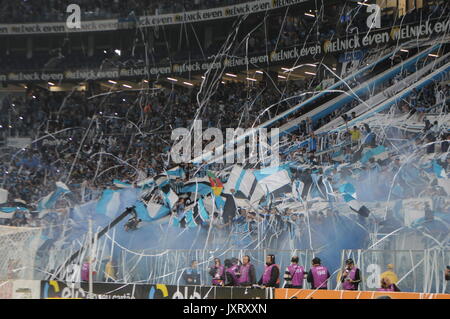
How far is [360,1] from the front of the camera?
1312 cm

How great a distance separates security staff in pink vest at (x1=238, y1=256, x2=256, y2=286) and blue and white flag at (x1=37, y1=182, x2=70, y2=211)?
530cm

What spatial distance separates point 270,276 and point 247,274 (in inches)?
16.8

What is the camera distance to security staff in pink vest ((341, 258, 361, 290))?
9.27m

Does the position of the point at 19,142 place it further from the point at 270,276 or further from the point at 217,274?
the point at 270,276

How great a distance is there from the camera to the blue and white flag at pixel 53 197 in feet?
46.0

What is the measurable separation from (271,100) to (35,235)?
17.4ft

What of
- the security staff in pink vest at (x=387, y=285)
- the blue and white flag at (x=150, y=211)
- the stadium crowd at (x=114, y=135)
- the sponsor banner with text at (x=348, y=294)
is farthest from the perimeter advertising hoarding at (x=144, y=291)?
the blue and white flag at (x=150, y=211)

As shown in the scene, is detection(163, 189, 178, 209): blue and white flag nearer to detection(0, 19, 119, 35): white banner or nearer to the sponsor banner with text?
detection(0, 19, 119, 35): white banner

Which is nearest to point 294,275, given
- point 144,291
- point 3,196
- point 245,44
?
point 144,291

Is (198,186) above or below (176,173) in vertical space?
below

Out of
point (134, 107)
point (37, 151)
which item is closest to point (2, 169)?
point (37, 151)

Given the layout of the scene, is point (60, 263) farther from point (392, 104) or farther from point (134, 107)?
point (392, 104)

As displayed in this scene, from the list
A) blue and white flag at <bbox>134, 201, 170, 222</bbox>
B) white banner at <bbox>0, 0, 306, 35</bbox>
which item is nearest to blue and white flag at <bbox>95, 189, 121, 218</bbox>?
blue and white flag at <bbox>134, 201, 170, 222</bbox>

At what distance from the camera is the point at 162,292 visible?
8227mm
